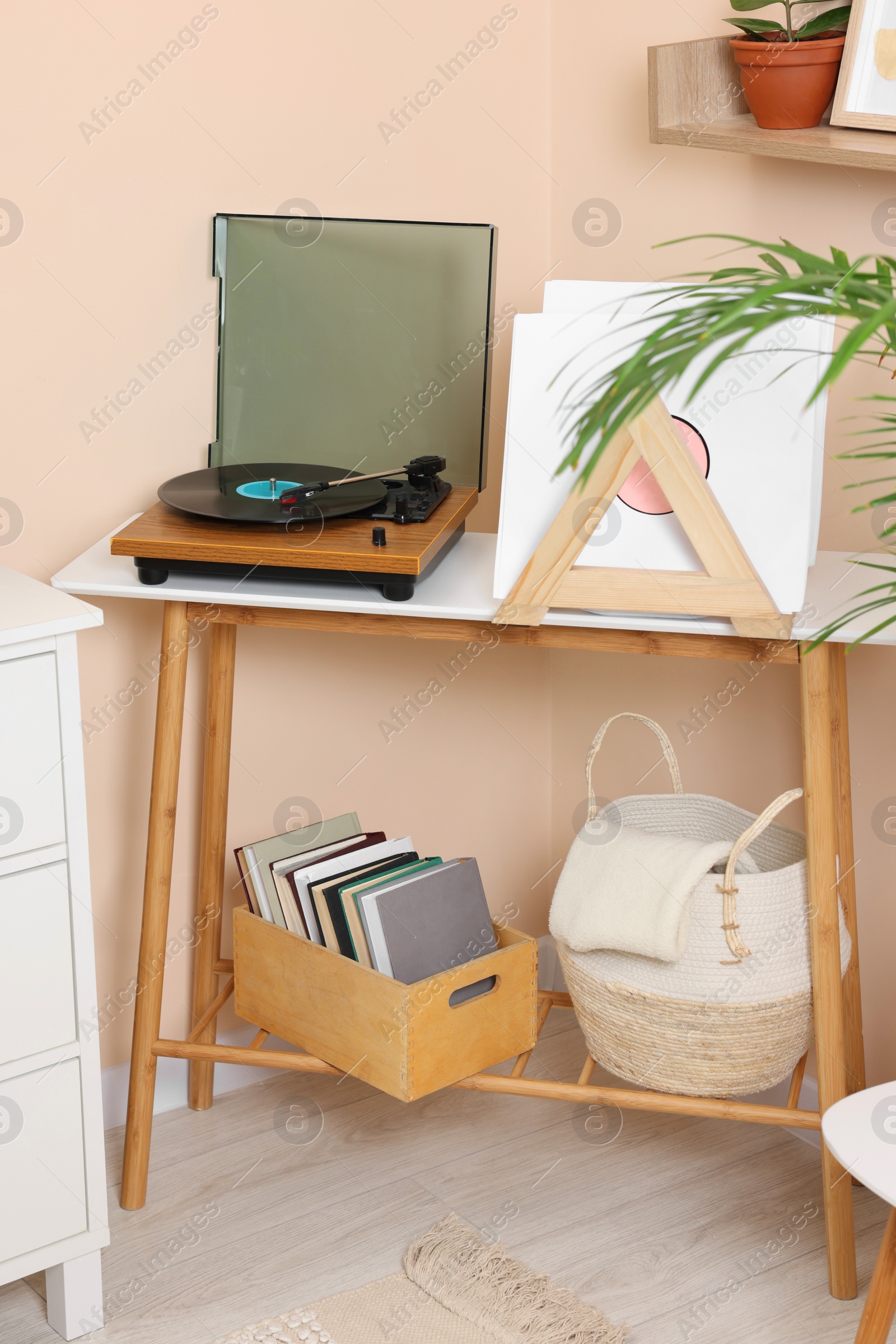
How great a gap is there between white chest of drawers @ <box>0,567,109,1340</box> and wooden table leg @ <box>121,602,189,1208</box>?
0.22 meters

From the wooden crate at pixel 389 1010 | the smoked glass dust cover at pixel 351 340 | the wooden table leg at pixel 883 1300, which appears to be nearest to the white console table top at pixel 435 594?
the smoked glass dust cover at pixel 351 340

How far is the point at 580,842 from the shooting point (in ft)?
5.69

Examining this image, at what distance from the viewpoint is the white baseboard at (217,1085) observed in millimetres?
2025

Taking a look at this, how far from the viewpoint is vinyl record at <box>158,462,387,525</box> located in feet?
5.34

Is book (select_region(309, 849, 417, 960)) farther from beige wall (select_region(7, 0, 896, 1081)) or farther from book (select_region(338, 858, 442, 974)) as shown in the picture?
beige wall (select_region(7, 0, 896, 1081))

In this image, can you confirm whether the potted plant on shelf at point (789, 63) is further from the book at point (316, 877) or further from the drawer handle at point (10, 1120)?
the drawer handle at point (10, 1120)

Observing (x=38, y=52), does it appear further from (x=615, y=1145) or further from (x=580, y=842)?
(x=615, y=1145)

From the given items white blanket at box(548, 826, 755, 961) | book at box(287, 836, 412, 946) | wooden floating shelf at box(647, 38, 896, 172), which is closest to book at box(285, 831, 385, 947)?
book at box(287, 836, 412, 946)

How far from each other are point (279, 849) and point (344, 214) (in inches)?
38.2

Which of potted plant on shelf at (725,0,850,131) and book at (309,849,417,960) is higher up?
potted plant on shelf at (725,0,850,131)

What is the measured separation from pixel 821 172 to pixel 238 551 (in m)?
0.94

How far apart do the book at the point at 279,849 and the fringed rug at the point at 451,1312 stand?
0.49 m

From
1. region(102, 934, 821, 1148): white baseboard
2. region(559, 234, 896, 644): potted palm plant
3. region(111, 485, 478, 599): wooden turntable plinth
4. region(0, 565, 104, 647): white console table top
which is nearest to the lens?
region(559, 234, 896, 644): potted palm plant

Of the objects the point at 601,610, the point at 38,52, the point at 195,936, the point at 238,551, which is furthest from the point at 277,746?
the point at 38,52
